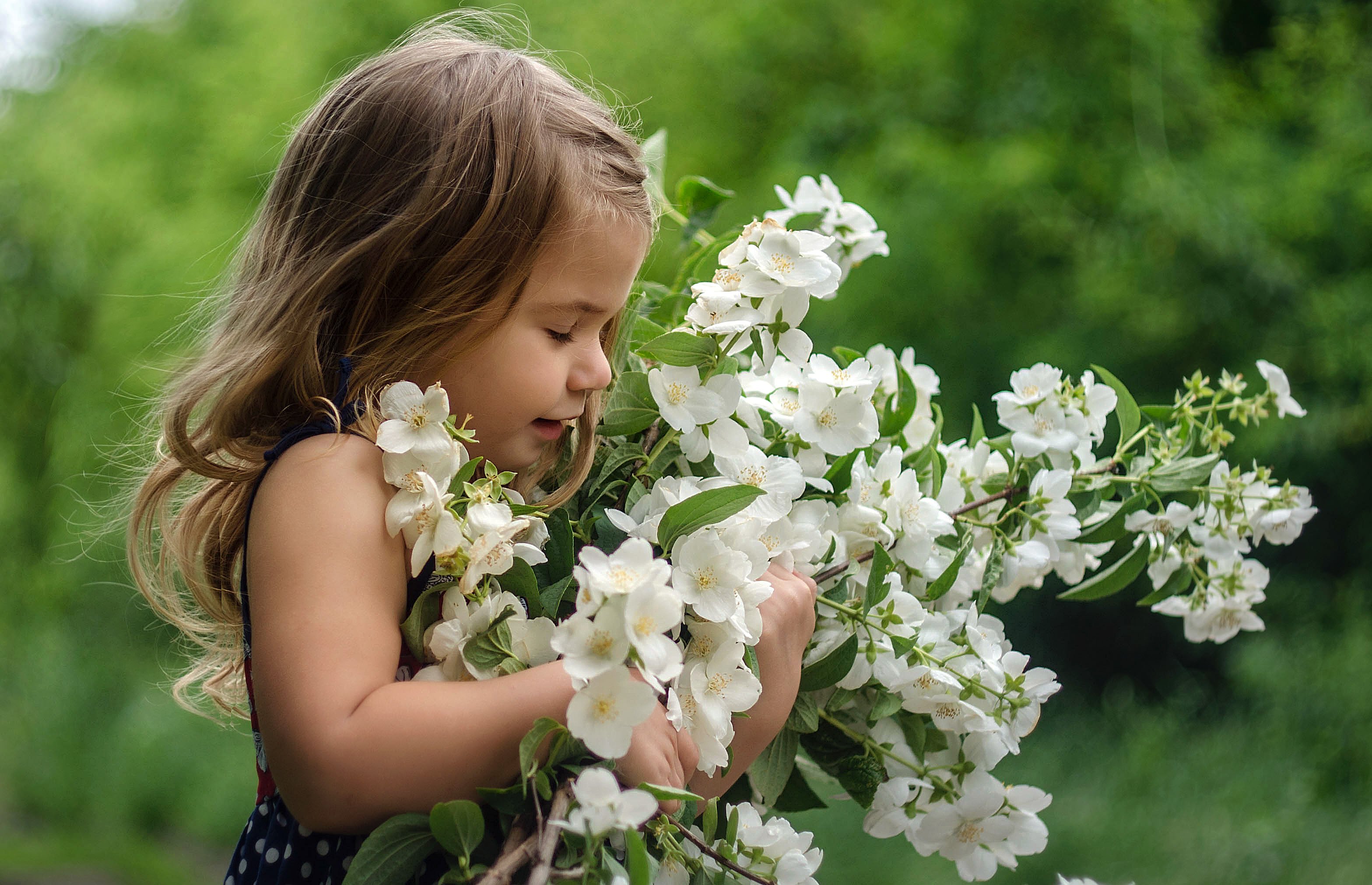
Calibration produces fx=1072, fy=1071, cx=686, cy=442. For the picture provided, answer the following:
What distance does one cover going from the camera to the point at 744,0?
4168 mm

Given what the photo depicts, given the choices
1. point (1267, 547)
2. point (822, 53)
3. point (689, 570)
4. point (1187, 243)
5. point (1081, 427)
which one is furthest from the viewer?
point (822, 53)

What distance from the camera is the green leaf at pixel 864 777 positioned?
0.90 m

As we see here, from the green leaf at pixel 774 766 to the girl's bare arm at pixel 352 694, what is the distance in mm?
200

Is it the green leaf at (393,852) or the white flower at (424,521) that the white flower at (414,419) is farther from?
the green leaf at (393,852)

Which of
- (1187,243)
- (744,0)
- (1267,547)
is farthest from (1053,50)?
(1267,547)

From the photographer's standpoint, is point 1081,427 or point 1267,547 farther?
point 1267,547

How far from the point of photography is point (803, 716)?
2.87 feet

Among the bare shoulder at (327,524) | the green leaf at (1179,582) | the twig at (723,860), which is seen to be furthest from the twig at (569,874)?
the green leaf at (1179,582)

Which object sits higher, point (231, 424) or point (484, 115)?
point (484, 115)

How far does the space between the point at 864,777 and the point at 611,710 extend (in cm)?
37

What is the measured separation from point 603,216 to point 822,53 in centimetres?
361

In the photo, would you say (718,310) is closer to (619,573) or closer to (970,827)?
(619,573)

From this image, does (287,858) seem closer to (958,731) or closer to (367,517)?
(367,517)

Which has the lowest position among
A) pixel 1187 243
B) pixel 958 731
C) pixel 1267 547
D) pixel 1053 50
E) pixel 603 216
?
pixel 1267 547
